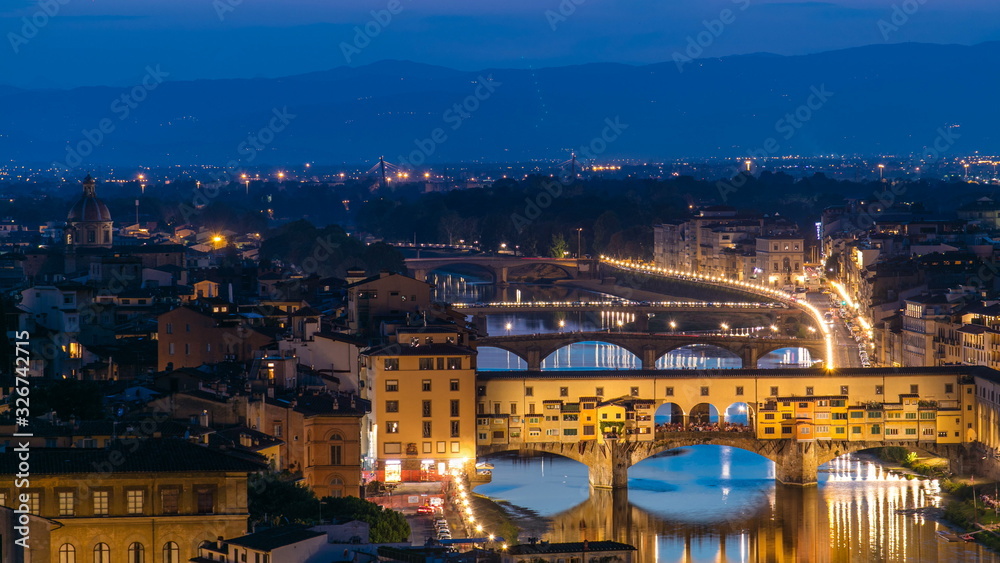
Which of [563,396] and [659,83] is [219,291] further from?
[659,83]

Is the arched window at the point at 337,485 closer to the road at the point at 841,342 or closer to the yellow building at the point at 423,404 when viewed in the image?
the yellow building at the point at 423,404

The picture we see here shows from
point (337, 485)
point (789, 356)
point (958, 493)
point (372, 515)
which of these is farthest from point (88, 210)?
point (372, 515)

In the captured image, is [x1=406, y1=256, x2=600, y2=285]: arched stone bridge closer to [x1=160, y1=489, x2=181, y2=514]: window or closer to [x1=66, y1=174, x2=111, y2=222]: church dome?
[x1=66, y1=174, x2=111, y2=222]: church dome

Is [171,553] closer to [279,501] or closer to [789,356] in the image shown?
[279,501]

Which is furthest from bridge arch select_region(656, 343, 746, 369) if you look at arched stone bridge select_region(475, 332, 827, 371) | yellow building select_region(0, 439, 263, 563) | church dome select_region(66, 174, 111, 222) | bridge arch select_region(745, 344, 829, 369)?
yellow building select_region(0, 439, 263, 563)

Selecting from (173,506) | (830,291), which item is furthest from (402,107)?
(173,506)
